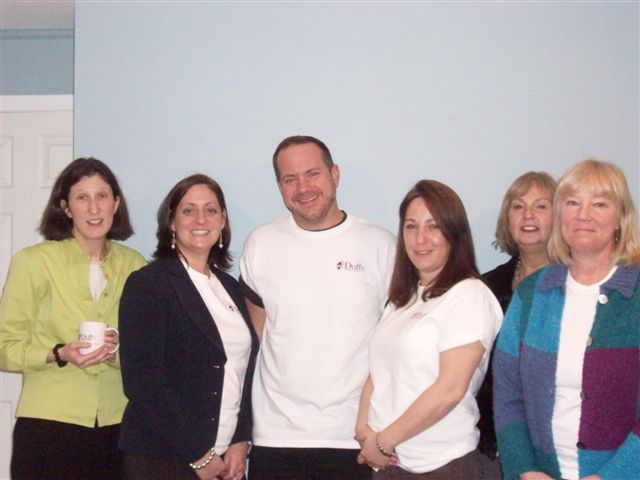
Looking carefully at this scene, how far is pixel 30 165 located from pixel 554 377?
303cm

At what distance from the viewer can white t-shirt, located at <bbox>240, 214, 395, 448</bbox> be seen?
2.32 m

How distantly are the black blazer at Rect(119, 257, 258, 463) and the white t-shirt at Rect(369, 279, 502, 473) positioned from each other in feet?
1.79

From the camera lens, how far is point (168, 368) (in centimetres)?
220

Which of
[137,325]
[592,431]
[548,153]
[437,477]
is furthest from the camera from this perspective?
[548,153]

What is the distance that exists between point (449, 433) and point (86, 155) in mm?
1937

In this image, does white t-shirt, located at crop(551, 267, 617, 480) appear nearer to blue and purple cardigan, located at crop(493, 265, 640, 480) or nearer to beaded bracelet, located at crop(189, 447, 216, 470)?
blue and purple cardigan, located at crop(493, 265, 640, 480)

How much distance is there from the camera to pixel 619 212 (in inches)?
73.0

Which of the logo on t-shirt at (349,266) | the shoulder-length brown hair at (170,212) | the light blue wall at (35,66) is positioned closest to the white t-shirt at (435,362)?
the logo on t-shirt at (349,266)

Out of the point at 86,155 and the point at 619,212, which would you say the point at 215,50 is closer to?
the point at 86,155

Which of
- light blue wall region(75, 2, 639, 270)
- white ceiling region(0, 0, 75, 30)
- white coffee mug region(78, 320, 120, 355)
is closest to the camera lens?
white coffee mug region(78, 320, 120, 355)

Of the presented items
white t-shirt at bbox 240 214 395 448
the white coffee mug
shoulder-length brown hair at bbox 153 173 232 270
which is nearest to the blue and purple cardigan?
white t-shirt at bbox 240 214 395 448

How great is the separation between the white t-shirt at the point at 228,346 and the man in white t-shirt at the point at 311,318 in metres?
0.11

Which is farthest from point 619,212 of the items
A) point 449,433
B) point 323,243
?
point 323,243

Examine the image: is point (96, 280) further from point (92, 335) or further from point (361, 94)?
point (361, 94)
